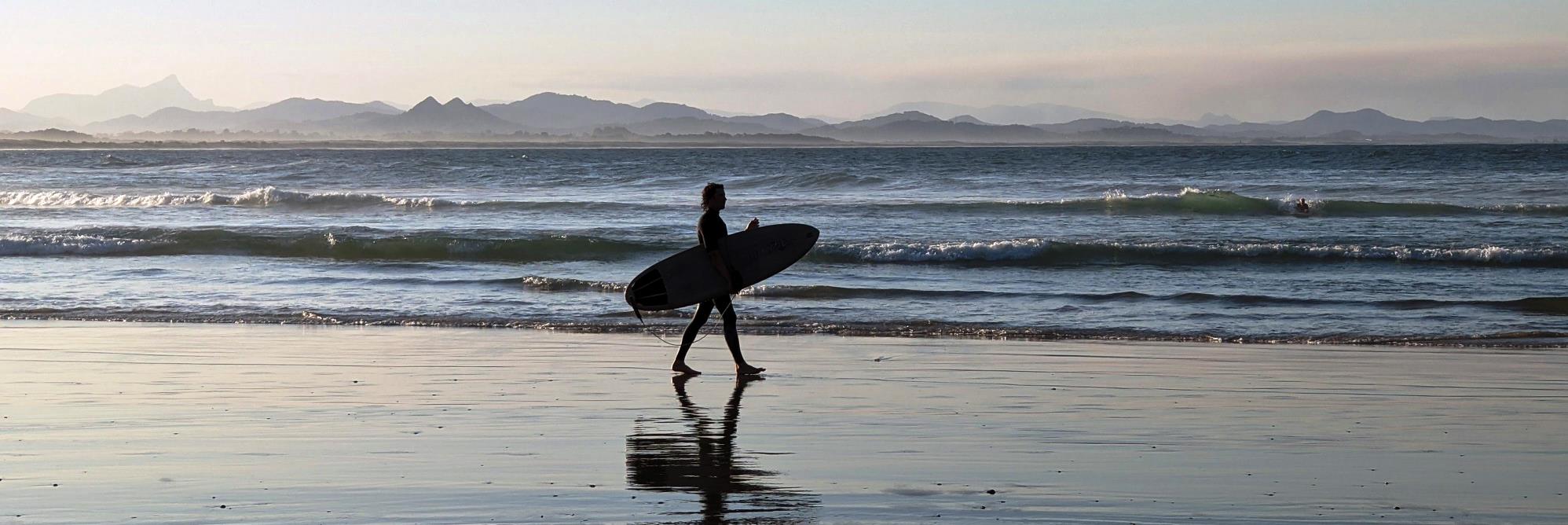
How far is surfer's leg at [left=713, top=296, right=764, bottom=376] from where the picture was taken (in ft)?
30.2

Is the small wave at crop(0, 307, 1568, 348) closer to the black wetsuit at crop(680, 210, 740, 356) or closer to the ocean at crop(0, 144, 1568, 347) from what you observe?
the ocean at crop(0, 144, 1568, 347)

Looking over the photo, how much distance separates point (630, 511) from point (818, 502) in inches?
29.7

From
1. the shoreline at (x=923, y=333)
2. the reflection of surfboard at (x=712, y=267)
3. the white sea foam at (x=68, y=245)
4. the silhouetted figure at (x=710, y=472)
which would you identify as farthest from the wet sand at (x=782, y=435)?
the white sea foam at (x=68, y=245)

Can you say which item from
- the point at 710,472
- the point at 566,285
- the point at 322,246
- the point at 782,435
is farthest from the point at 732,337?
the point at 322,246

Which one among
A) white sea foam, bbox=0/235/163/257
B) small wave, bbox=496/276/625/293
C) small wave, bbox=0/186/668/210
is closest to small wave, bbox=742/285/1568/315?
small wave, bbox=496/276/625/293

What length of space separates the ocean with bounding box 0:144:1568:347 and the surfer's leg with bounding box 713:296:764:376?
2.90 metres

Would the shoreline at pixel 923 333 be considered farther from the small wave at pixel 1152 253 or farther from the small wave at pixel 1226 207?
the small wave at pixel 1226 207

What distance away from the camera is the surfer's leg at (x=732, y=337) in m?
9.22

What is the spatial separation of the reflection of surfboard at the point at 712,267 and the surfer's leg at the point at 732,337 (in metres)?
0.10

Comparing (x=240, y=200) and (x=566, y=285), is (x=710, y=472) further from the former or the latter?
(x=240, y=200)

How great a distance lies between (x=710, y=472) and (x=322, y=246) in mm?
18464

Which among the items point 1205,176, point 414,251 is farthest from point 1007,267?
point 1205,176

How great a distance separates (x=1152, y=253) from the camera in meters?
20.5

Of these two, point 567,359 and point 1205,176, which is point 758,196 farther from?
point 567,359
